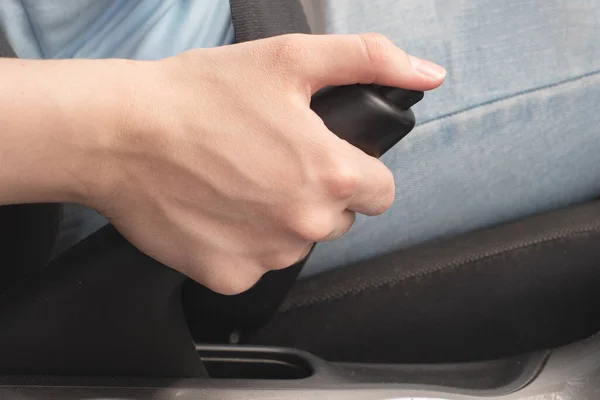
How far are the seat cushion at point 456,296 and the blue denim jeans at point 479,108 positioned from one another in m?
0.03

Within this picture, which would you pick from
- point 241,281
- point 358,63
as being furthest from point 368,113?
point 241,281

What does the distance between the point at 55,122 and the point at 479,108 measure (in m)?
0.36

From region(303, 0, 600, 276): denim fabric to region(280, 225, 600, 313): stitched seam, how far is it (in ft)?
0.12

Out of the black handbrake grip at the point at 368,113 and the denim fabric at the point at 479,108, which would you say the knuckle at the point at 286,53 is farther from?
the denim fabric at the point at 479,108

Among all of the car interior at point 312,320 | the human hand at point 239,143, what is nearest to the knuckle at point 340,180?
the human hand at point 239,143

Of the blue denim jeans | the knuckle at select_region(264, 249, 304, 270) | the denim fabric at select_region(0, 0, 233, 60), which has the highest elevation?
the blue denim jeans

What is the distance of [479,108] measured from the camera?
22.6 inches

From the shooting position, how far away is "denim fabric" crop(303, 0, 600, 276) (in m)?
0.57

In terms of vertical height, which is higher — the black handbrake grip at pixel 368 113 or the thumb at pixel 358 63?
the thumb at pixel 358 63

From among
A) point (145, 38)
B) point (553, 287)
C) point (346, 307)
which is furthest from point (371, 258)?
point (145, 38)

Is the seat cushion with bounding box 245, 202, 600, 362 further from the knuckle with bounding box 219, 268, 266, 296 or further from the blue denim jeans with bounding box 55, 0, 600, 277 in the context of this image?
the knuckle with bounding box 219, 268, 266, 296

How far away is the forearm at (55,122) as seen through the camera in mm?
356

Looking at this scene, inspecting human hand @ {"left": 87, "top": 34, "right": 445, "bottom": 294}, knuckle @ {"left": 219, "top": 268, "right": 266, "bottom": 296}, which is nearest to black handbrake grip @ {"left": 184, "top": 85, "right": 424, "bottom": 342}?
human hand @ {"left": 87, "top": 34, "right": 445, "bottom": 294}

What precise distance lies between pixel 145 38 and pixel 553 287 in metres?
0.40
